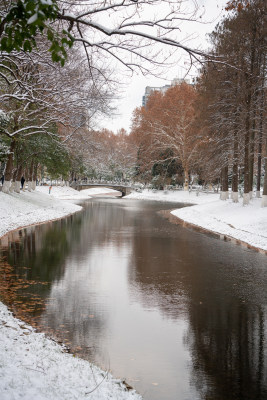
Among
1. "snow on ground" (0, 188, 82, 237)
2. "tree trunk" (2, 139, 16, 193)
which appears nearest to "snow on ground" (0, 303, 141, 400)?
"snow on ground" (0, 188, 82, 237)

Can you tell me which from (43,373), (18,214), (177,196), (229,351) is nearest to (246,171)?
(18,214)

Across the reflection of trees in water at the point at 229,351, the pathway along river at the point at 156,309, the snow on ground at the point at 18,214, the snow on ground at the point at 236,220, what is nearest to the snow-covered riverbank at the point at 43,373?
the pathway along river at the point at 156,309

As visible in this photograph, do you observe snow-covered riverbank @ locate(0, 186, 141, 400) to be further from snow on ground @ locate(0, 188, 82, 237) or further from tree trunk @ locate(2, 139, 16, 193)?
tree trunk @ locate(2, 139, 16, 193)

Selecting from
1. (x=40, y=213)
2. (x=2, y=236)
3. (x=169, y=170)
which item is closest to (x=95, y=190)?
(x=169, y=170)

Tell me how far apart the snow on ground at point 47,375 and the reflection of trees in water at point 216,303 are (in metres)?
1.28

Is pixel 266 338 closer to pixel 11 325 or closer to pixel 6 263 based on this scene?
pixel 11 325

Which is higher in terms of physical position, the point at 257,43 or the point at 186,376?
the point at 257,43

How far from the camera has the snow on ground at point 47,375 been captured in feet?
14.4

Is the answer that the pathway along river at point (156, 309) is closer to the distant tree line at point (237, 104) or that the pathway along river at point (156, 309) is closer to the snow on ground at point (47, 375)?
the snow on ground at point (47, 375)

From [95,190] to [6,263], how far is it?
91.1 meters

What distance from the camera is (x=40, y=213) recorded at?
2992 centimetres

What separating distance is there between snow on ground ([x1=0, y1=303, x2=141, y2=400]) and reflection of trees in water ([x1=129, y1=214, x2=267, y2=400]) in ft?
4.19

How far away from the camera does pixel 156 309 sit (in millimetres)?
8828

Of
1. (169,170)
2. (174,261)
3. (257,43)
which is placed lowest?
(174,261)
